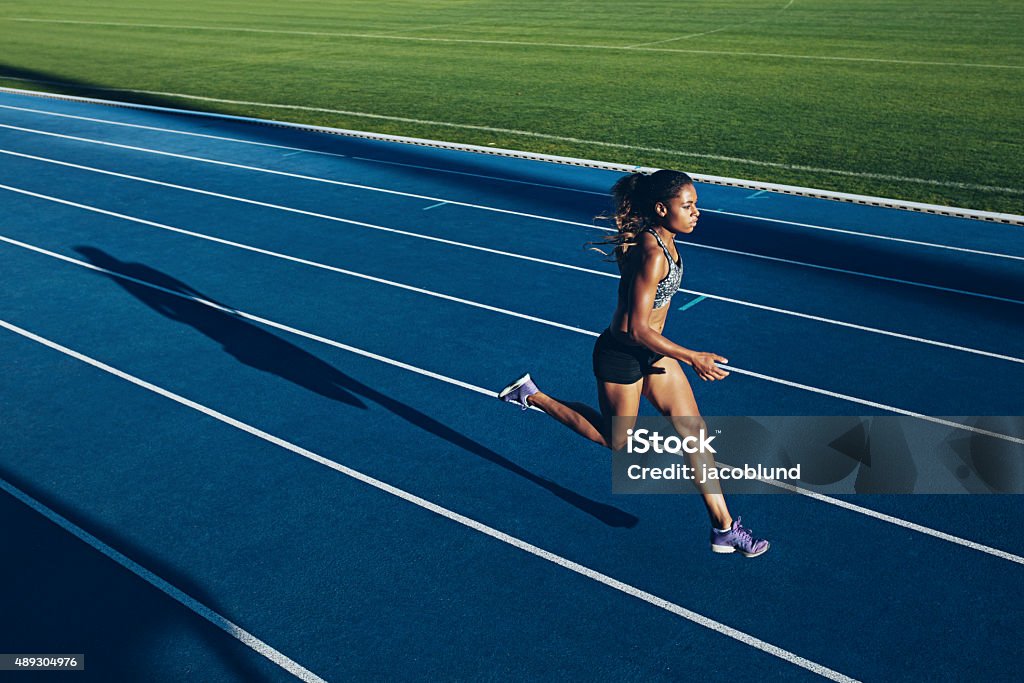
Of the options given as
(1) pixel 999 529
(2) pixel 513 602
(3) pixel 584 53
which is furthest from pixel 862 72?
(2) pixel 513 602

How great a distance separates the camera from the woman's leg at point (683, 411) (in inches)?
206

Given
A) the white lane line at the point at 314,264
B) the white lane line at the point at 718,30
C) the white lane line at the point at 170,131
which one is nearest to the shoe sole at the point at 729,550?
the white lane line at the point at 314,264

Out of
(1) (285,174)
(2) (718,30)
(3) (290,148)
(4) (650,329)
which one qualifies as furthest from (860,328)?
(2) (718,30)

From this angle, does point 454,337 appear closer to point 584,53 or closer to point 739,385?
point 739,385

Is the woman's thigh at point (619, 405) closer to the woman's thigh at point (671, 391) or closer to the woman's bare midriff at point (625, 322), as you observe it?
the woman's thigh at point (671, 391)

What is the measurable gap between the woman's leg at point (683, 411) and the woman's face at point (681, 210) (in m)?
0.75

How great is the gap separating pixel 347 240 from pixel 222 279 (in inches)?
67.9

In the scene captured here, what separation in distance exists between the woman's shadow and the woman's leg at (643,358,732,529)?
2.00 ft

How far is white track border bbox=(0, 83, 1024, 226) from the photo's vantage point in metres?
11.8

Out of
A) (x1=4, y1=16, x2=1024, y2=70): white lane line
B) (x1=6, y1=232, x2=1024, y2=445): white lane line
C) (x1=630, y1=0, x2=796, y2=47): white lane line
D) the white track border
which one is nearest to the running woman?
(x1=6, y1=232, x2=1024, y2=445): white lane line

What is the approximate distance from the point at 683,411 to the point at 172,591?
9.76ft

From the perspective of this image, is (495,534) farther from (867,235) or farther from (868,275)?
(867,235)

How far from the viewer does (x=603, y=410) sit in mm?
5566

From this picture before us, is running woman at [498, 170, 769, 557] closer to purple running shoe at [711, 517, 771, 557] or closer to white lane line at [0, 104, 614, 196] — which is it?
purple running shoe at [711, 517, 771, 557]
